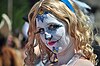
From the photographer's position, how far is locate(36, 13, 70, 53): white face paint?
3371mm

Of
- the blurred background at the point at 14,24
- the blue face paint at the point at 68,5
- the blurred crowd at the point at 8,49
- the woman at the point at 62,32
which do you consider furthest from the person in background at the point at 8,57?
the blue face paint at the point at 68,5

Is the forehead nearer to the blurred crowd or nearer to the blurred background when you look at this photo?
the blurred background

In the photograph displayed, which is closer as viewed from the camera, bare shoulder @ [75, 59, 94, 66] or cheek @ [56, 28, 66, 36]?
bare shoulder @ [75, 59, 94, 66]

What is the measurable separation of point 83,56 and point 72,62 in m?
0.11

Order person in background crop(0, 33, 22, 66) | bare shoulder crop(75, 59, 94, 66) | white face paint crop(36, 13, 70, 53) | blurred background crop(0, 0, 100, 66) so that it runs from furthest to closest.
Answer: blurred background crop(0, 0, 100, 66)
person in background crop(0, 33, 22, 66)
white face paint crop(36, 13, 70, 53)
bare shoulder crop(75, 59, 94, 66)

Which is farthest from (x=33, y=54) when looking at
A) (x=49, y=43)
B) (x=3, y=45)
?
(x=3, y=45)

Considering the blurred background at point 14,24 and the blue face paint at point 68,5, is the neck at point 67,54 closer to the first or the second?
the blue face paint at point 68,5

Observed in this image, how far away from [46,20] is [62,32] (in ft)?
0.50

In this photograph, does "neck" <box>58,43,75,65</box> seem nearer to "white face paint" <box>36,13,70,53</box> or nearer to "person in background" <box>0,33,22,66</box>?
"white face paint" <box>36,13,70,53</box>

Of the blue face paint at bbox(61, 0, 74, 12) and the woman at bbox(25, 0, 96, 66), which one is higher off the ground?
the blue face paint at bbox(61, 0, 74, 12)

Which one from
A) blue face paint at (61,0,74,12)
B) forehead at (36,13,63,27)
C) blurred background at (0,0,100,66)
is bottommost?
blurred background at (0,0,100,66)

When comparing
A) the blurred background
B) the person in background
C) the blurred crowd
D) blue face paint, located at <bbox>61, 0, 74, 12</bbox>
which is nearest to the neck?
blue face paint, located at <bbox>61, 0, 74, 12</bbox>

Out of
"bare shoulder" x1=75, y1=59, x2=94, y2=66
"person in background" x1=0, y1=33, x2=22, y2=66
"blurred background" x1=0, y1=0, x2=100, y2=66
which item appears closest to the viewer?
"bare shoulder" x1=75, y1=59, x2=94, y2=66

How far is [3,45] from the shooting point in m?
7.43
